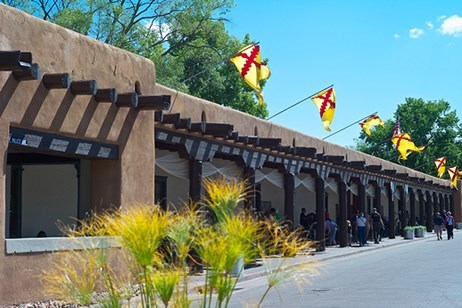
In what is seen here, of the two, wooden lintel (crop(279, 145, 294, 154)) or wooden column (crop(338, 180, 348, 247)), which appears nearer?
wooden lintel (crop(279, 145, 294, 154))

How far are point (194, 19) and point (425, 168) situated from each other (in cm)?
4079

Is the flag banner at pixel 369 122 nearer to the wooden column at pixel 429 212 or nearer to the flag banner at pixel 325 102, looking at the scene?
the flag banner at pixel 325 102

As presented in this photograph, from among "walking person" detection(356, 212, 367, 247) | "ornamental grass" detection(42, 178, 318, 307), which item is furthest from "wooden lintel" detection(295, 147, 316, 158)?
"ornamental grass" detection(42, 178, 318, 307)

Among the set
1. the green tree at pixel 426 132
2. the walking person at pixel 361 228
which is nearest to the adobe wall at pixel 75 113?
the walking person at pixel 361 228

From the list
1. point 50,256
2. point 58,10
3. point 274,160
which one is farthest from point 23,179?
point 58,10

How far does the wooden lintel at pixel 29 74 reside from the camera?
1106 cm

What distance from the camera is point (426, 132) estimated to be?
8006cm

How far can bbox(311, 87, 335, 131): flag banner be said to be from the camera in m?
26.4

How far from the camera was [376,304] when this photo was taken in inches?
482


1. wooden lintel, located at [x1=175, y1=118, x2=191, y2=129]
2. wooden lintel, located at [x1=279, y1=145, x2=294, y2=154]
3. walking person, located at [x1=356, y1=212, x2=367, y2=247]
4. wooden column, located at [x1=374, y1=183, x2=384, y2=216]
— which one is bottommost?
walking person, located at [x1=356, y1=212, x2=367, y2=247]

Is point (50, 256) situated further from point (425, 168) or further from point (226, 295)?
point (425, 168)

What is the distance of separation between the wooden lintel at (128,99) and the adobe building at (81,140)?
20mm

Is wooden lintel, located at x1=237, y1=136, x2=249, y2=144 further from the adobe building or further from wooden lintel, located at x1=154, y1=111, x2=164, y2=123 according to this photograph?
wooden lintel, located at x1=154, y1=111, x2=164, y2=123

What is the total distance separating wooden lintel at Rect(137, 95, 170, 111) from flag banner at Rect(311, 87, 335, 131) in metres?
13.0
